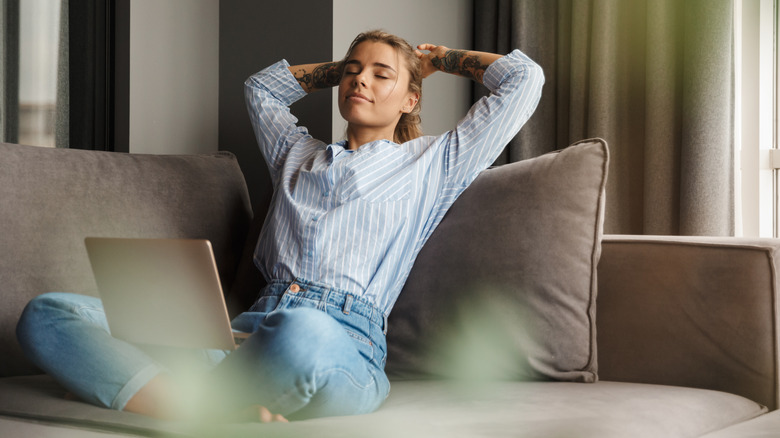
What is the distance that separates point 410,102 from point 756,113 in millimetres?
1149

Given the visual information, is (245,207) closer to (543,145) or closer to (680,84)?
(543,145)

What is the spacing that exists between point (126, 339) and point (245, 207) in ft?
2.37

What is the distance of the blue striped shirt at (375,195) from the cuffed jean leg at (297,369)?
1.18ft

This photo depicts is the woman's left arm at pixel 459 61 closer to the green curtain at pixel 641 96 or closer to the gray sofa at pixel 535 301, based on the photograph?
the gray sofa at pixel 535 301

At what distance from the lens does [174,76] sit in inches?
96.8

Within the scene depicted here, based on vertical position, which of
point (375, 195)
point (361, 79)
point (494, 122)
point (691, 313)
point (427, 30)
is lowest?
point (691, 313)

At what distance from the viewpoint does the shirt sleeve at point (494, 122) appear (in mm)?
1614

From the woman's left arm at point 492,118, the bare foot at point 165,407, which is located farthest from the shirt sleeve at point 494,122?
the bare foot at point 165,407

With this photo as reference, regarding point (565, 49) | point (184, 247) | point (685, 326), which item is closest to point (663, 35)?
point (565, 49)

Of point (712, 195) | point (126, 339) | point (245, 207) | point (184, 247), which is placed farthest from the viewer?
point (712, 195)

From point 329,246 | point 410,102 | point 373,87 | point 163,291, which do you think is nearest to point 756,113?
point 410,102

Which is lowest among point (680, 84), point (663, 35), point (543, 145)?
point (543, 145)

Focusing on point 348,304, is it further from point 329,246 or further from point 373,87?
point 373,87

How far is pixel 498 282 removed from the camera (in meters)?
1.38
